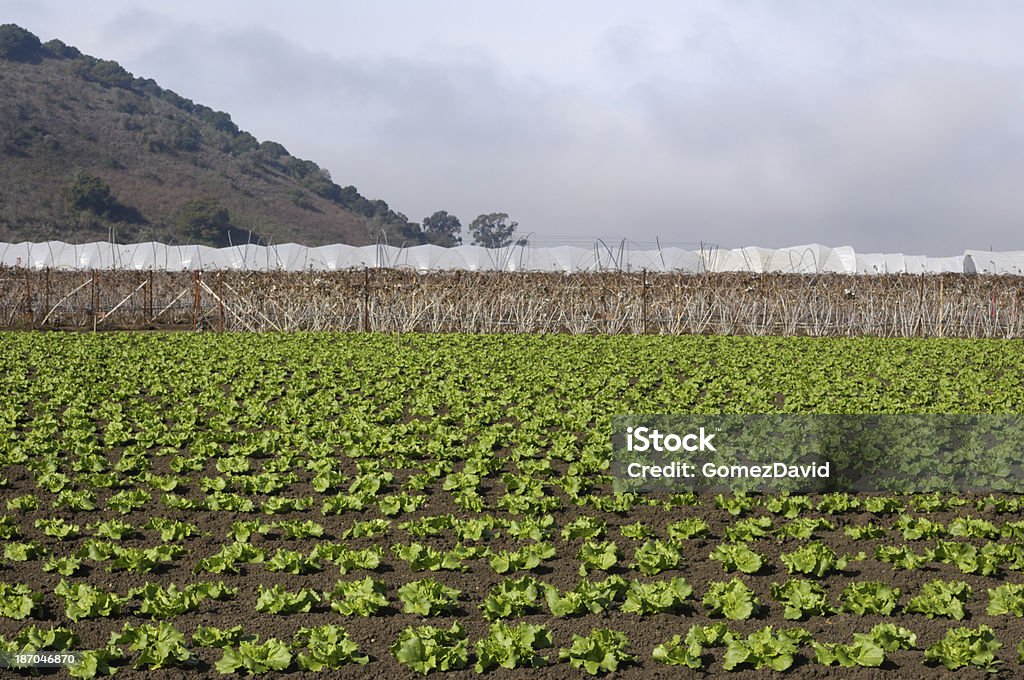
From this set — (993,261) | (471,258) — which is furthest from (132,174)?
(993,261)

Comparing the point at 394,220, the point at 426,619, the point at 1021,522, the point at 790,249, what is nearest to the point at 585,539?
the point at 426,619

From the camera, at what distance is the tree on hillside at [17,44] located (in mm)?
103625

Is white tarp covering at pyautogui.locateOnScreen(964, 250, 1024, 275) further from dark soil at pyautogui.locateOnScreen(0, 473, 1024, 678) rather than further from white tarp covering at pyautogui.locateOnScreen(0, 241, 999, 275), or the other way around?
dark soil at pyautogui.locateOnScreen(0, 473, 1024, 678)

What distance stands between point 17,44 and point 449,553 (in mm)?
117420

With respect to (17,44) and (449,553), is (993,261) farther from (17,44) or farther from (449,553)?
(17,44)

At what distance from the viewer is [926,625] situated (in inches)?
198

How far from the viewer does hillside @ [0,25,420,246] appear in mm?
68812

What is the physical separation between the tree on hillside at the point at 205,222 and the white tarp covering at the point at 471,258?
2839 cm

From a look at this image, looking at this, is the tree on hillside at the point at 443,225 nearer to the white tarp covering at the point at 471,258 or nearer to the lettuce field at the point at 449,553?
the white tarp covering at the point at 471,258

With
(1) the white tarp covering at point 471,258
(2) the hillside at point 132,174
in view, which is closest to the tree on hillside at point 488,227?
(2) the hillside at point 132,174

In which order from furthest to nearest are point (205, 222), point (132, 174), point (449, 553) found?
1. point (132, 174)
2. point (205, 222)
3. point (449, 553)

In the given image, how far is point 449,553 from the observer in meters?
6.03

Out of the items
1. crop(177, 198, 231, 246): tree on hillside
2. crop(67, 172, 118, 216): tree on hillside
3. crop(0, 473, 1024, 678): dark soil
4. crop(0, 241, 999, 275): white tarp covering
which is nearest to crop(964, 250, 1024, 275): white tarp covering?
crop(0, 241, 999, 275): white tarp covering

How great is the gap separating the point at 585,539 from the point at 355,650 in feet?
7.25
